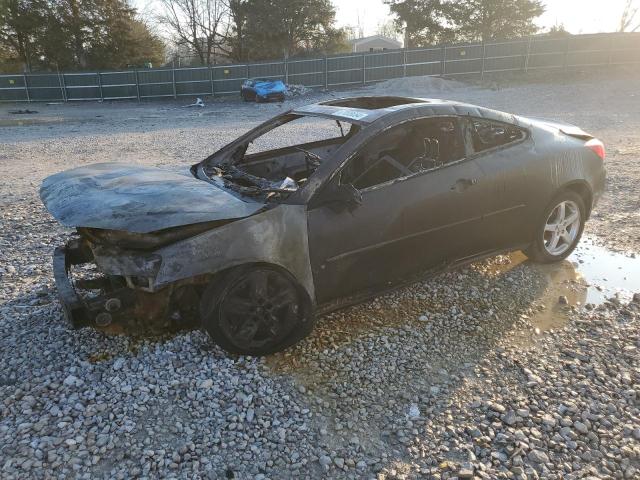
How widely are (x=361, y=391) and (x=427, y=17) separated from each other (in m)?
35.7

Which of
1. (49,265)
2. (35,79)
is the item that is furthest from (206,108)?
(49,265)

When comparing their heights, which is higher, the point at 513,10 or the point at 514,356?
the point at 513,10

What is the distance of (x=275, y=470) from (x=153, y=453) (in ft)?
2.07

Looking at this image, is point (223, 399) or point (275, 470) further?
point (223, 399)

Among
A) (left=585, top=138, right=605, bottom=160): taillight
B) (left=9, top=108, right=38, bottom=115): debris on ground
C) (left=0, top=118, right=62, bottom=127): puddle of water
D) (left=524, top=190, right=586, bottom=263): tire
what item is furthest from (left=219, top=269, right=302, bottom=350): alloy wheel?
(left=9, top=108, right=38, bottom=115): debris on ground

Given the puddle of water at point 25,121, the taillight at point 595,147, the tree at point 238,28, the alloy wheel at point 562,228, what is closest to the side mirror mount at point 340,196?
the alloy wheel at point 562,228

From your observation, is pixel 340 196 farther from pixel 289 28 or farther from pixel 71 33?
pixel 71 33

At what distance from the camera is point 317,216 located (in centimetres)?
331

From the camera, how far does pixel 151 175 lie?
390 cm

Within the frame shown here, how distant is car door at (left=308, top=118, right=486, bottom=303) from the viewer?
339cm

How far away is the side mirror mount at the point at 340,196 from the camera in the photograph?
331 centimetres

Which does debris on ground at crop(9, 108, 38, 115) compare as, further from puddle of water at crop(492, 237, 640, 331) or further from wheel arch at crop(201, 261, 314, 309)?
puddle of water at crop(492, 237, 640, 331)

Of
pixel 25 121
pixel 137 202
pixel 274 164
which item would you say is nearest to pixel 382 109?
pixel 274 164

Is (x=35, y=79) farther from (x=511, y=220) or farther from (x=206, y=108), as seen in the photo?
(x=511, y=220)
